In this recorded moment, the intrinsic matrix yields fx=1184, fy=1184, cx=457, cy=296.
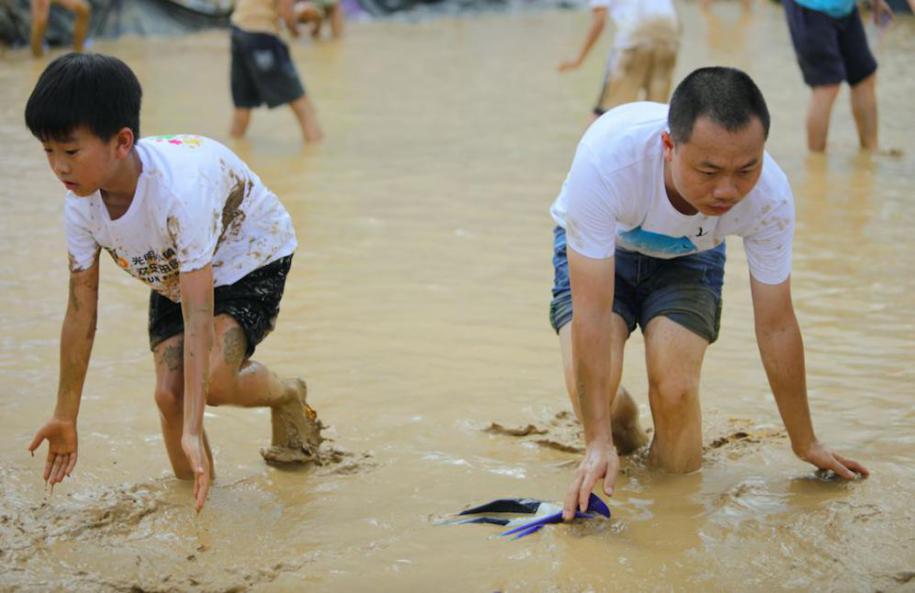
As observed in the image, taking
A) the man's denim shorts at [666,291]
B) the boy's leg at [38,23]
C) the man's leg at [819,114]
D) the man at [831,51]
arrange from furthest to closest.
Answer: the boy's leg at [38,23] < the man's leg at [819,114] < the man at [831,51] < the man's denim shorts at [666,291]

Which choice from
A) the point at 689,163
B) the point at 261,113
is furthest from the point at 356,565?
the point at 261,113

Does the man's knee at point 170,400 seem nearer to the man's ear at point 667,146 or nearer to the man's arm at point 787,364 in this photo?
the man's ear at point 667,146

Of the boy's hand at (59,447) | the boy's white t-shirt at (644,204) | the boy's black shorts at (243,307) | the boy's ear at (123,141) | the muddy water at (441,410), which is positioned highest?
the boy's ear at (123,141)

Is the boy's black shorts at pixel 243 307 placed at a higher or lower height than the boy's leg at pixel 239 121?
higher

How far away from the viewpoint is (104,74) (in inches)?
116

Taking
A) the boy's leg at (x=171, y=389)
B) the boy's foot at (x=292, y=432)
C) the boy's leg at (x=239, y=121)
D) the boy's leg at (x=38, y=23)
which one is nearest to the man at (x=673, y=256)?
the boy's foot at (x=292, y=432)

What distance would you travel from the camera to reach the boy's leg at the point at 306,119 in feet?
27.9

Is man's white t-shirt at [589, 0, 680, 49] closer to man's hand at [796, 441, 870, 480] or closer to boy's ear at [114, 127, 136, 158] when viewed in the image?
man's hand at [796, 441, 870, 480]

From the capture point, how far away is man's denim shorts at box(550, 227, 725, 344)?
3.55 m

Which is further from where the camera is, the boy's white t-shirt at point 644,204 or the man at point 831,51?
the man at point 831,51

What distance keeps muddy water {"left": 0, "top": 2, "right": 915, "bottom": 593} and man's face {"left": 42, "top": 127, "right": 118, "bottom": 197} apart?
0.94 meters

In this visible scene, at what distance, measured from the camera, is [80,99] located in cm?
290

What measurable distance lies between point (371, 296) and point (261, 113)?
5.19 m

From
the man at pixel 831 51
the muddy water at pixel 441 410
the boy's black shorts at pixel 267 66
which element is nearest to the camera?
the muddy water at pixel 441 410
